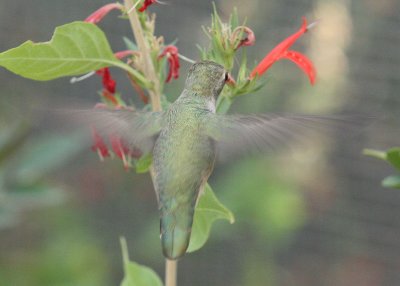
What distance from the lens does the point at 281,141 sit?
39.5 inches

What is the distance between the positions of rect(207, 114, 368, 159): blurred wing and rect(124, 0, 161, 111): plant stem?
95 millimetres

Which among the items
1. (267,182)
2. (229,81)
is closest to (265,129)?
(229,81)

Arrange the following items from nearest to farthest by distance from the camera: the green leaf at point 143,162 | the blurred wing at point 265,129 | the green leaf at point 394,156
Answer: the blurred wing at point 265,129 → the green leaf at point 394,156 → the green leaf at point 143,162

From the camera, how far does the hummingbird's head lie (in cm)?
112

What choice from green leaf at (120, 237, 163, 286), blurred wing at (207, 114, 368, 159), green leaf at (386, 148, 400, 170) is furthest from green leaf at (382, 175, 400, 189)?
green leaf at (120, 237, 163, 286)

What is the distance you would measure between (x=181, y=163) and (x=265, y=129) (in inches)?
7.2

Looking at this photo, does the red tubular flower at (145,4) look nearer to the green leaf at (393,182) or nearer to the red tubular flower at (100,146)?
the red tubular flower at (100,146)

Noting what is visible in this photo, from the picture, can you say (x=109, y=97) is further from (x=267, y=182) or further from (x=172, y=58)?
(x=267, y=182)

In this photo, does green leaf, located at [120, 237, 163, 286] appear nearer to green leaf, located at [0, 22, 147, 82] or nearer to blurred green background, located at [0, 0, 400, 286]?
green leaf, located at [0, 22, 147, 82]

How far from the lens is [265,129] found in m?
1.05

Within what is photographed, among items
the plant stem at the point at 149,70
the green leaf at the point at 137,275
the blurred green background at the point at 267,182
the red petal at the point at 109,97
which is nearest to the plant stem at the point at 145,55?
the plant stem at the point at 149,70

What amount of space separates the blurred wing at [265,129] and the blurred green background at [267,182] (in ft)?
4.84

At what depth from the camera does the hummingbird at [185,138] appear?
3.58 ft

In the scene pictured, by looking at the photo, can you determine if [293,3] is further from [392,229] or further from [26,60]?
[26,60]
